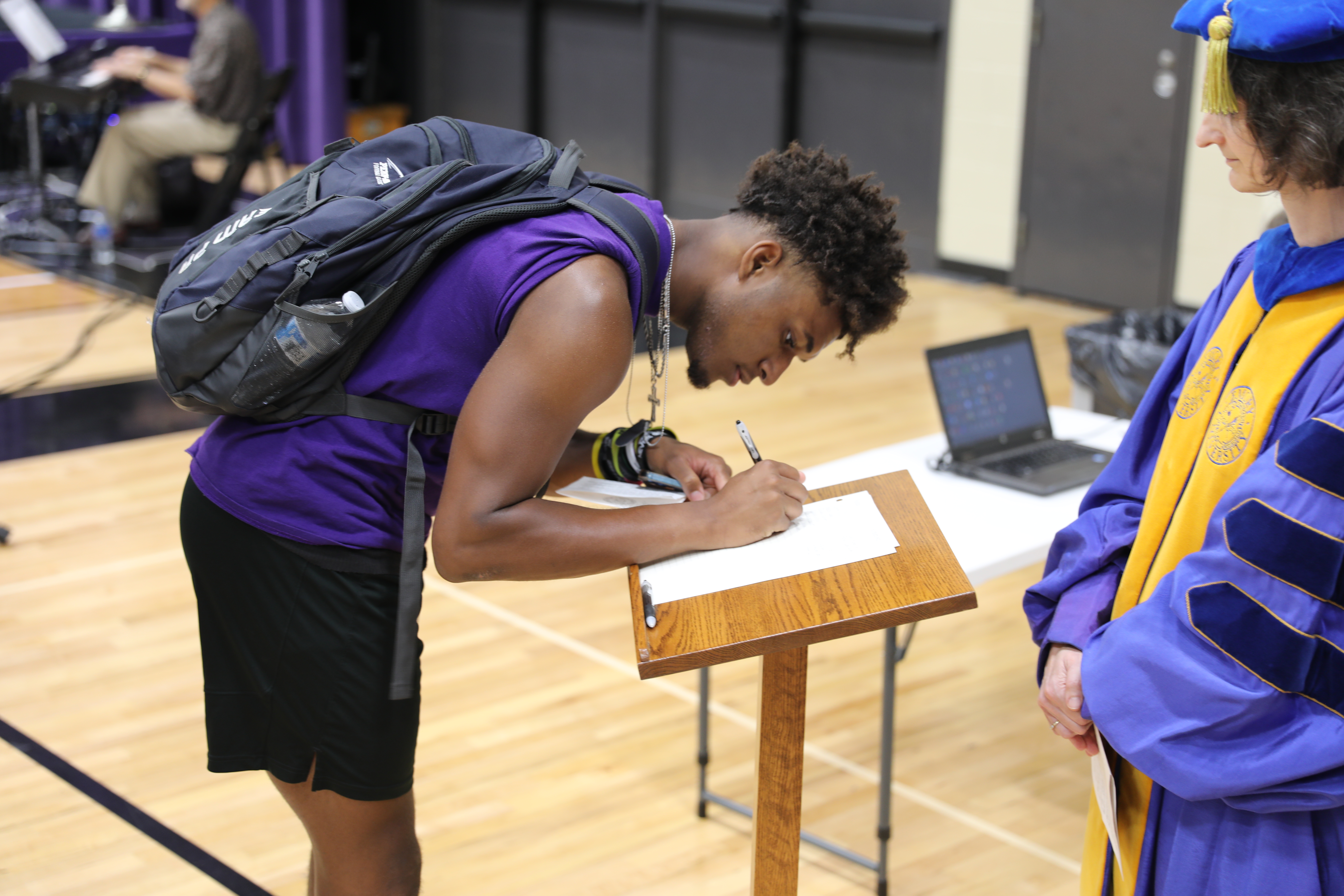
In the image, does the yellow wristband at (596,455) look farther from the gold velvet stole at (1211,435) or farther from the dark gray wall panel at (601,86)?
the dark gray wall panel at (601,86)

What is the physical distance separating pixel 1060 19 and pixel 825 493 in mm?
5292

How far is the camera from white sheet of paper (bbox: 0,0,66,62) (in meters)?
6.98

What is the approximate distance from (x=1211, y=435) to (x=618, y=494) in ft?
2.01

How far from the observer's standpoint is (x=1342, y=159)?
1.15m

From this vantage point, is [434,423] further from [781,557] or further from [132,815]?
[132,815]

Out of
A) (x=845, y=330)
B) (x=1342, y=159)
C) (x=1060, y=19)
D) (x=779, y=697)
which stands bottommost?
(x=779, y=697)

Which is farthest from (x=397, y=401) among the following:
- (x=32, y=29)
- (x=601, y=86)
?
(x=601, y=86)

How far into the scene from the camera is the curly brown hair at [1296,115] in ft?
3.75

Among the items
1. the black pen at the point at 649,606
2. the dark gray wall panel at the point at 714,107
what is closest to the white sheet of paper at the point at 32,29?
the dark gray wall panel at the point at 714,107

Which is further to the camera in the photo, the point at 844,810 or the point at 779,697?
the point at 844,810

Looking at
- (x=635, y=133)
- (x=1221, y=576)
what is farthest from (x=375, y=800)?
(x=635, y=133)

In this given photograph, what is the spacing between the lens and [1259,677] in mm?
1177

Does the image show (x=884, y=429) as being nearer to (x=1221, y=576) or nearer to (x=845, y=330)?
(x=845, y=330)

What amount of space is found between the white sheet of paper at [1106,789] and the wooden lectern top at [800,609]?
218 mm
